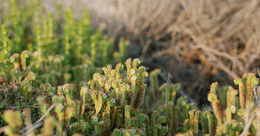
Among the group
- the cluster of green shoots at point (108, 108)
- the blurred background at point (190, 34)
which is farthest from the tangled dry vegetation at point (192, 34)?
the cluster of green shoots at point (108, 108)

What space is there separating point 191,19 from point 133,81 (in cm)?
215

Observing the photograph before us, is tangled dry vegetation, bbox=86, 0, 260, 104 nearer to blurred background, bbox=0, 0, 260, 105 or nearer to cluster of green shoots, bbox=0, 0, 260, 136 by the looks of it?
blurred background, bbox=0, 0, 260, 105

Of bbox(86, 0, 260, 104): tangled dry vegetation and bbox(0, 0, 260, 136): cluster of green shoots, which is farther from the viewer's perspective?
bbox(86, 0, 260, 104): tangled dry vegetation

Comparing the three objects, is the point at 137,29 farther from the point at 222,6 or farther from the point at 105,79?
the point at 105,79

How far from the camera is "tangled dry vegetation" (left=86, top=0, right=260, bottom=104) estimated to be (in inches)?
119

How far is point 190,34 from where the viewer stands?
3256 millimetres

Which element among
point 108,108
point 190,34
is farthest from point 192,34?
point 108,108

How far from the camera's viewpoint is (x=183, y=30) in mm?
3318

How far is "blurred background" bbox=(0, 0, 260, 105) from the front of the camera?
300 cm

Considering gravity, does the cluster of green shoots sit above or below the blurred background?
below

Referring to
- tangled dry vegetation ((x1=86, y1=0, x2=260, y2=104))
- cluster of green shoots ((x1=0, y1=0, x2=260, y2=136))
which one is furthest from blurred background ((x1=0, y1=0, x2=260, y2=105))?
cluster of green shoots ((x1=0, y1=0, x2=260, y2=136))

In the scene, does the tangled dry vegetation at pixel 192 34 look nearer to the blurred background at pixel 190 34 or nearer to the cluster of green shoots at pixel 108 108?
the blurred background at pixel 190 34

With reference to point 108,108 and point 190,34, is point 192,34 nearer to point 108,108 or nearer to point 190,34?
point 190,34

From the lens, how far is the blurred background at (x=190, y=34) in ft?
9.86
